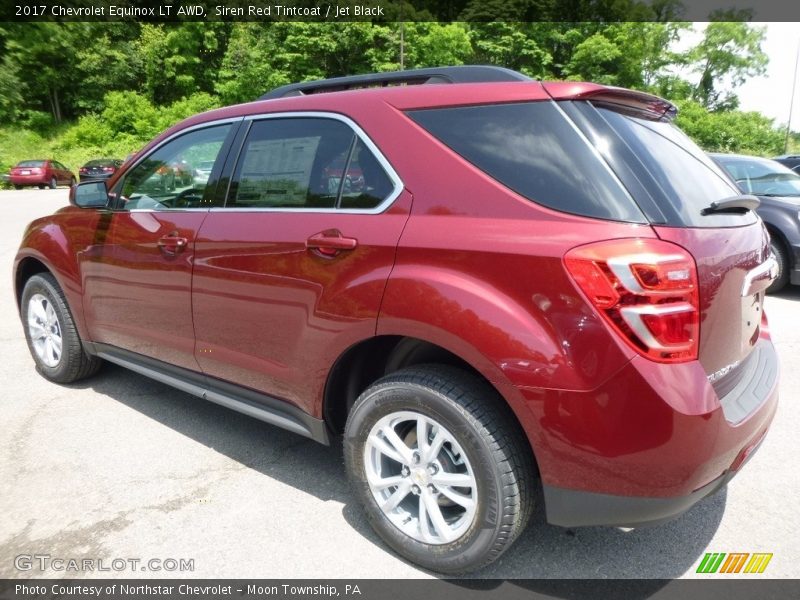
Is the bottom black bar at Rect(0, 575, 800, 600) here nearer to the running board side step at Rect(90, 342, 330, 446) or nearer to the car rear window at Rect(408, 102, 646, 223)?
the running board side step at Rect(90, 342, 330, 446)

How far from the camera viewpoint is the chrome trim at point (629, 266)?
5.95 ft

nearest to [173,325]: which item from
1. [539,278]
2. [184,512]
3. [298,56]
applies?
[184,512]

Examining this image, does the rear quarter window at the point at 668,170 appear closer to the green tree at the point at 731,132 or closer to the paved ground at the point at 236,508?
the paved ground at the point at 236,508

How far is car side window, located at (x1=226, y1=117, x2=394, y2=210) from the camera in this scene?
8.08 feet

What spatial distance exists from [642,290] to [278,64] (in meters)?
45.9

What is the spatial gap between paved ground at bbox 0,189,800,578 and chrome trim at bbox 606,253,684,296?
1197 mm

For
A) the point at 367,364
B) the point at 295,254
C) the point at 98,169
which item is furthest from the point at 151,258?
the point at 98,169

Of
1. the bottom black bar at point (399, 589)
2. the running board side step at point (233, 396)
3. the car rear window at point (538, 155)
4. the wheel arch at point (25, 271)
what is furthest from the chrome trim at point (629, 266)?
the wheel arch at point (25, 271)

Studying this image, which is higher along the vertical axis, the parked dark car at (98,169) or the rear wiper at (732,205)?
the rear wiper at (732,205)

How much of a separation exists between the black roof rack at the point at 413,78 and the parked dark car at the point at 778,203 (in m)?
4.83

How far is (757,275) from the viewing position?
2295 mm

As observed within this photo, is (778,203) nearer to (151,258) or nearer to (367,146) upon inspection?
(367,146)

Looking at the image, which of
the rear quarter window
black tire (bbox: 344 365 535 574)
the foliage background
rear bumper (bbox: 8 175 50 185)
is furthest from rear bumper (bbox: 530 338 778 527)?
the foliage background

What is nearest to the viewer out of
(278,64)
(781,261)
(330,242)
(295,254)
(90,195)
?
(330,242)
